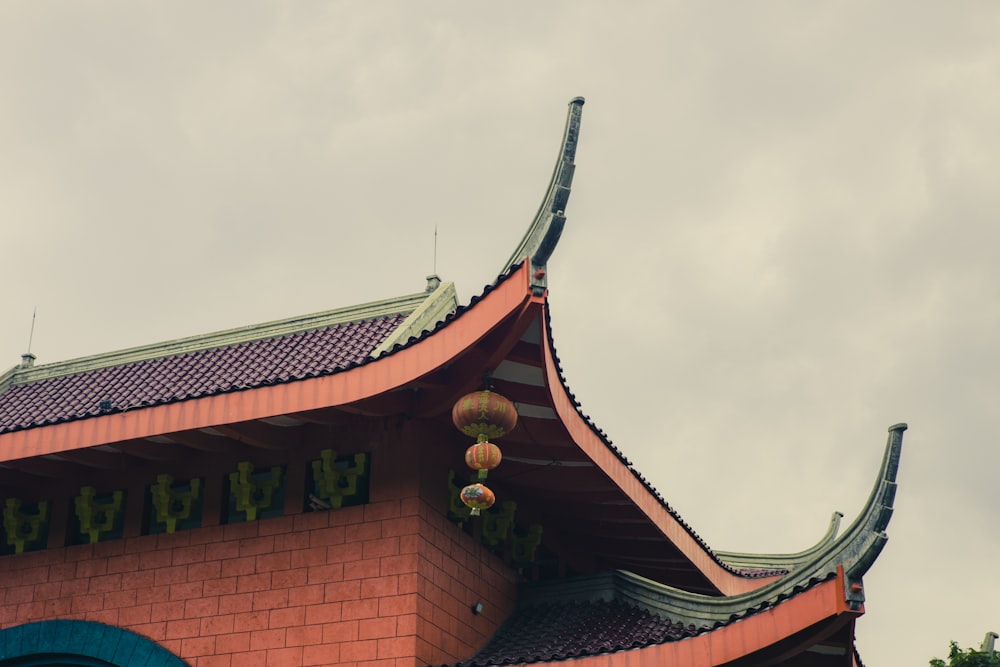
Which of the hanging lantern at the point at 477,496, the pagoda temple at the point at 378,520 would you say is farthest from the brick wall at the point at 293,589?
the hanging lantern at the point at 477,496

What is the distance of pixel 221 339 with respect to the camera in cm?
1619

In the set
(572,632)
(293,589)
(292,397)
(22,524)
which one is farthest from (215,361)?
(572,632)

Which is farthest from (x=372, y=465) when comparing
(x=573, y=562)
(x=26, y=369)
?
(x=26, y=369)

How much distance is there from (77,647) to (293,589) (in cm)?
247

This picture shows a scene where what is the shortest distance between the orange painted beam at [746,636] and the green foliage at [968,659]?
5907mm

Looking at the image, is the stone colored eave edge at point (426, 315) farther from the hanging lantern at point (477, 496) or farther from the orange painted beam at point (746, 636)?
the orange painted beam at point (746, 636)

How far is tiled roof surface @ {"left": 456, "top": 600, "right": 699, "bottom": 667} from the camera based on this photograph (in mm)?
11710

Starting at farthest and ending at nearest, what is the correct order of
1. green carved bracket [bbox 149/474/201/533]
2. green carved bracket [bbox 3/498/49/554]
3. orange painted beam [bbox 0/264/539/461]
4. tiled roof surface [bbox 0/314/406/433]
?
tiled roof surface [bbox 0/314/406/433] → green carved bracket [bbox 3/498/49/554] → green carved bracket [bbox 149/474/201/533] → orange painted beam [bbox 0/264/539/461]

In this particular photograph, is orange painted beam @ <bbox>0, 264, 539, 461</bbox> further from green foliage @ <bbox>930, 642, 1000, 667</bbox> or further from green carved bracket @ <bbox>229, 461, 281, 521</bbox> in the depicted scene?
green foliage @ <bbox>930, 642, 1000, 667</bbox>

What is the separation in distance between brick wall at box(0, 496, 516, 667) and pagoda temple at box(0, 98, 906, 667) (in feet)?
0.07

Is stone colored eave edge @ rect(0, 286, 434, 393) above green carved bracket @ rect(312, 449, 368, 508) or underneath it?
above

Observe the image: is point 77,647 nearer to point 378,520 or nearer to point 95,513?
point 95,513

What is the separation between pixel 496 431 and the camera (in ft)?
39.3

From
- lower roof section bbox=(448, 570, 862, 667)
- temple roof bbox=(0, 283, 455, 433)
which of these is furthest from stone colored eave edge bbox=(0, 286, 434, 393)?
lower roof section bbox=(448, 570, 862, 667)
